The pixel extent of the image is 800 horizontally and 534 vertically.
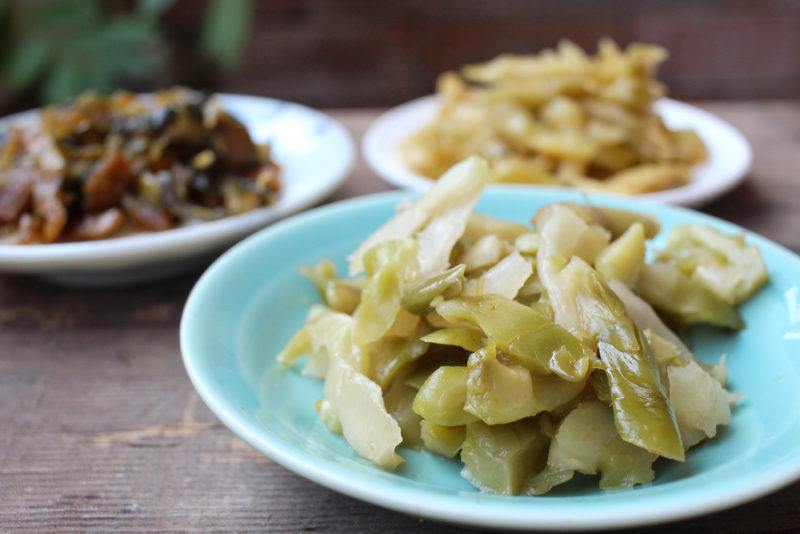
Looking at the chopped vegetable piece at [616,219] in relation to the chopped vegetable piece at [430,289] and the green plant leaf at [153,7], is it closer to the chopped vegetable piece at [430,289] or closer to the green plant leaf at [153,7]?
the chopped vegetable piece at [430,289]

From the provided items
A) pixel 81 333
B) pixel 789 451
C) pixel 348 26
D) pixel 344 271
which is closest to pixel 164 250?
pixel 81 333

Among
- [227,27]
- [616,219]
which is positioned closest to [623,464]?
[616,219]

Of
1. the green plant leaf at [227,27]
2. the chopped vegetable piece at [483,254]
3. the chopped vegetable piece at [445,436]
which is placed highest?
the chopped vegetable piece at [483,254]

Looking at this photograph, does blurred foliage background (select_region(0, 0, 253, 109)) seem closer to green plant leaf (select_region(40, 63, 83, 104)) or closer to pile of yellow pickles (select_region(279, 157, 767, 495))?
green plant leaf (select_region(40, 63, 83, 104))

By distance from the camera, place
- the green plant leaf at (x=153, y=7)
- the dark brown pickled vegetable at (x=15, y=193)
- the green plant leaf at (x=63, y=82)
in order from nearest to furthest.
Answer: the dark brown pickled vegetable at (x=15, y=193) → the green plant leaf at (x=63, y=82) → the green plant leaf at (x=153, y=7)

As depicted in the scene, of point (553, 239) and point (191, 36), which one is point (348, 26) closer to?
point (191, 36)

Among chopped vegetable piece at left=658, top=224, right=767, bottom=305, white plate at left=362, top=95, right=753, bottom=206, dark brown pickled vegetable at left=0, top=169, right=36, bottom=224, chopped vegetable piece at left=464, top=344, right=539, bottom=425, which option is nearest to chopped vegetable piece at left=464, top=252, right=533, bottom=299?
chopped vegetable piece at left=464, top=344, right=539, bottom=425

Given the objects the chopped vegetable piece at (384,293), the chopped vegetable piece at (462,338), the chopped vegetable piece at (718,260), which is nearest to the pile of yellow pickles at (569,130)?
the chopped vegetable piece at (718,260)
